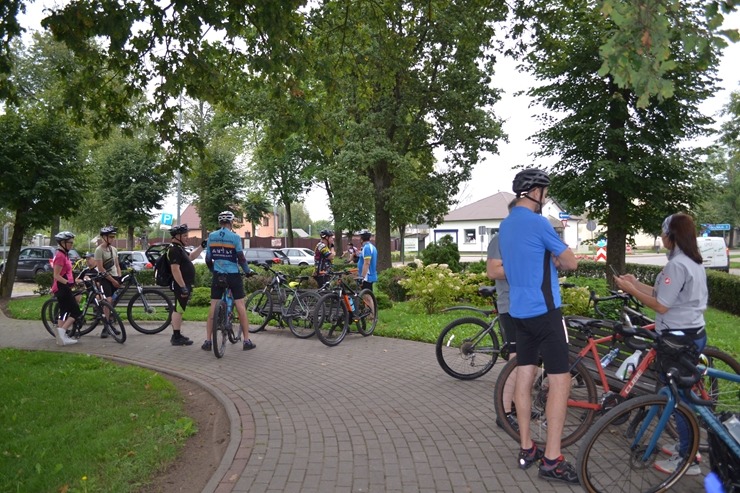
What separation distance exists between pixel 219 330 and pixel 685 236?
598 cm

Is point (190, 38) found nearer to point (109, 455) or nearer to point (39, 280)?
point (109, 455)

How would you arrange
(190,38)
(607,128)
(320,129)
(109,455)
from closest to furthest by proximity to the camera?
1. (109,455)
2. (190,38)
3. (320,129)
4. (607,128)

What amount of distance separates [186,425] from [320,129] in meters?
5.41

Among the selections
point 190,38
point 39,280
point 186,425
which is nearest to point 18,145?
point 39,280

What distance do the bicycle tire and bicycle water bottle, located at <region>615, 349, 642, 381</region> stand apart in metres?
5.25

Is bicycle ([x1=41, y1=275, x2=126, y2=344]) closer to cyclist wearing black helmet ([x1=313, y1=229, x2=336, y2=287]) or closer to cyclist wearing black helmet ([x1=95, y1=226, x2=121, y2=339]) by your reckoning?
cyclist wearing black helmet ([x1=95, y1=226, x2=121, y2=339])

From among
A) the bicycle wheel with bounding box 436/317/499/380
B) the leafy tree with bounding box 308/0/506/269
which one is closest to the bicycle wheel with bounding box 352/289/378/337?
the bicycle wheel with bounding box 436/317/499/380

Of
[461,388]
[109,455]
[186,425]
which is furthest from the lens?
[461,388]

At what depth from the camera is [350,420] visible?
5246 millimetres

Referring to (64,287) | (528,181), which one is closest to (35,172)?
(64,287)

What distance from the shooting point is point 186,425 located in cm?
508

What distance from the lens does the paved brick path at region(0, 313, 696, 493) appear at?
13.0 feet

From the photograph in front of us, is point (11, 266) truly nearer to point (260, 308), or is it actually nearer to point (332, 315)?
point (260, 308)

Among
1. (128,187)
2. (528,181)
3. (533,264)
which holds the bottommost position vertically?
(533,264)
